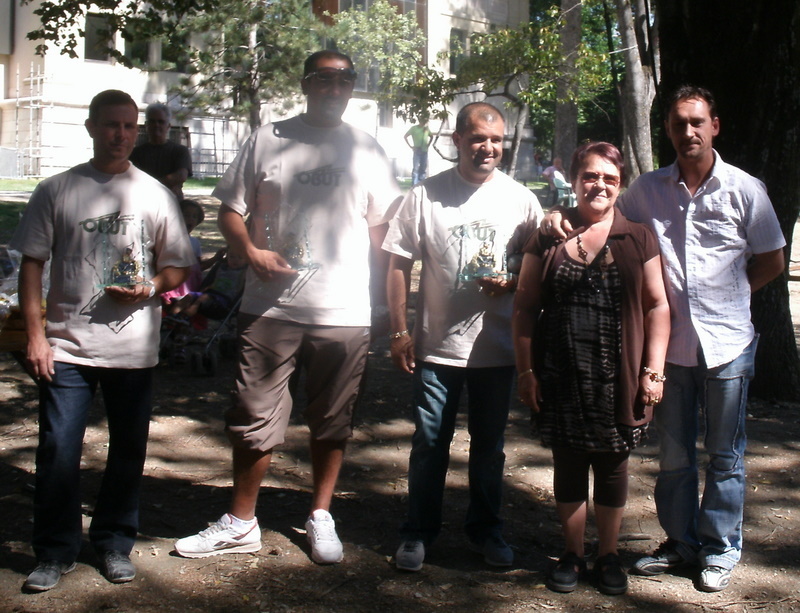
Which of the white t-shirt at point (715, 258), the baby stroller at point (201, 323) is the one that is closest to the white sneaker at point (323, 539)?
the white t-shirt at point (715, 258)

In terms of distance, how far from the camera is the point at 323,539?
13.4 ft

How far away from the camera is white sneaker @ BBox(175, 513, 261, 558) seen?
4043mm

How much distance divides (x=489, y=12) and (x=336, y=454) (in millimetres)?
42991

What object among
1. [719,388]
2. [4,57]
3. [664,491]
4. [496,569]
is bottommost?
[496,569]

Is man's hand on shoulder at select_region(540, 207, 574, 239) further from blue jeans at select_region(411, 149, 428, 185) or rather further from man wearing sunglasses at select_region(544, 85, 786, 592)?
blue jeans at select_region(411, 149, 428, 185)

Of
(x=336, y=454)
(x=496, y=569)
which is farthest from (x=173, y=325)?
(x=496, y=569)

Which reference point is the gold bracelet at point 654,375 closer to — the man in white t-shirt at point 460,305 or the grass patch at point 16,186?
the man in white t-shirt at point 460,305

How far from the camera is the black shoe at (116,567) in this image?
3771mm

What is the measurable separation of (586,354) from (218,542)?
1711mm

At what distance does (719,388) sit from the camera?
3.76 meters

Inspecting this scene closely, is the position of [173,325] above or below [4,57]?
below

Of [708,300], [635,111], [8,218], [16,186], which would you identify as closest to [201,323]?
[708,300]

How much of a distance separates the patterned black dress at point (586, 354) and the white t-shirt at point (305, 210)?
33.5 inches

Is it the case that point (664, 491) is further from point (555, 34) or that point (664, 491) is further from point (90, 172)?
point (555, 34)
